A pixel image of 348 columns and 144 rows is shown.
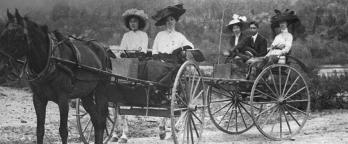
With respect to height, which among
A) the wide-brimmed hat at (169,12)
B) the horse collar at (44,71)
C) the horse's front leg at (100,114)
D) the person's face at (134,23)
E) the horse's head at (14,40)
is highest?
the wide-brimmed hat at (169,12)

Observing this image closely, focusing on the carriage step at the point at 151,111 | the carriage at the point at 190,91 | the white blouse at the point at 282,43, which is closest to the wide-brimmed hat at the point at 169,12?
the carriage at the point at 190,91

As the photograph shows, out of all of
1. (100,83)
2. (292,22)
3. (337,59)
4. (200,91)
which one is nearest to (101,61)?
(100,83)

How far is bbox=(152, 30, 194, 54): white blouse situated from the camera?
8367 millimetres

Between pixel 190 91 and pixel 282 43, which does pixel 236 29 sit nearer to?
pixel 282 43

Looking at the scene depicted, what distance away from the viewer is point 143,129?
11141mm

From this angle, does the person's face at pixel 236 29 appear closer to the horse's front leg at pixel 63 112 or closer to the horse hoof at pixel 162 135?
the horse hoof at pixel 162 135

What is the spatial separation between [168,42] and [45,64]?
2743mm

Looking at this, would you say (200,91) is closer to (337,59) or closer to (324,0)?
(337,59)

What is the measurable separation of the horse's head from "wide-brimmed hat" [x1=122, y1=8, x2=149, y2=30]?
2.44 m

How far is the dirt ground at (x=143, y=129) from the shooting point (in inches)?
343

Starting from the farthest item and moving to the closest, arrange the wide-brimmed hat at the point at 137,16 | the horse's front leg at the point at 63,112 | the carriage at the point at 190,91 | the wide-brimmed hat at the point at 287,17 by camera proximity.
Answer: the wide-brimmed hat at the point at 287,17 → the wide-brimmed hat at the point at 137,16 → the carriage at the point at 190,91 → the horse's front leg at the point at 63,112

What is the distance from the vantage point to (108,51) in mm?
7672

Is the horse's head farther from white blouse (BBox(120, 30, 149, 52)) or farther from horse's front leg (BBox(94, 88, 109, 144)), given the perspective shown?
white blouse (BBox(120, 30, 149, 52))

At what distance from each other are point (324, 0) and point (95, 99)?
2380cm
